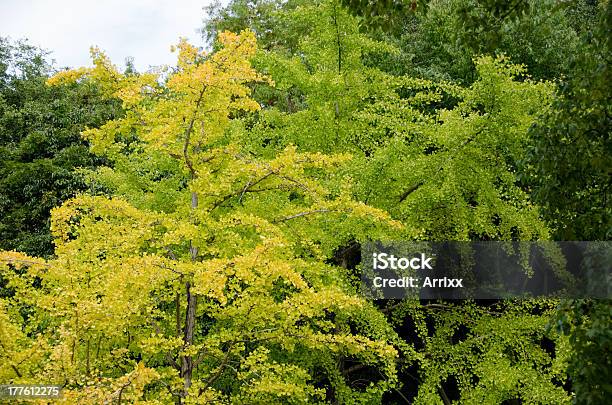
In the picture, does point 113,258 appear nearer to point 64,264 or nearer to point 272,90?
point 64,264

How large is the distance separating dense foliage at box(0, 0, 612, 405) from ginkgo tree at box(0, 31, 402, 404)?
24 mm

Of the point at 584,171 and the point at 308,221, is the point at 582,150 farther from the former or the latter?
the point at 308,221

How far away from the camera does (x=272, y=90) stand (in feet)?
44.6

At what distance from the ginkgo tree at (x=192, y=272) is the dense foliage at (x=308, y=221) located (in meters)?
0.02

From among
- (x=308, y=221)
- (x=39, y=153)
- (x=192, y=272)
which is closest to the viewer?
(x=192, y=272)

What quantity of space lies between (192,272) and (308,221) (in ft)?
4.70

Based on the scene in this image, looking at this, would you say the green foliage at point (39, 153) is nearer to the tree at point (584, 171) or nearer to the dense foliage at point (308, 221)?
the dense foliage at point (308, 221)

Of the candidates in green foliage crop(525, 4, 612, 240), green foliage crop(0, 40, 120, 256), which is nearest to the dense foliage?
green foliage crop(525, 4, 612, 240)

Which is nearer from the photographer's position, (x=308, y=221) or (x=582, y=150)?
(x=582, y=150)

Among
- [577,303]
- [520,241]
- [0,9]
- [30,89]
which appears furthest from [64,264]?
[0,9]

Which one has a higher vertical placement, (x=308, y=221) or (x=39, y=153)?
(x=39, y=153)

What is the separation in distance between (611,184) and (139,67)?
759 inches

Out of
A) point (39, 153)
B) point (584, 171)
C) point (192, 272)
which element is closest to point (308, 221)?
point (192, 272)

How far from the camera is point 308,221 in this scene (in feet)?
19.9
